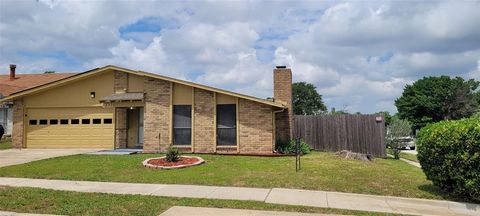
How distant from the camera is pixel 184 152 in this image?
17.1m

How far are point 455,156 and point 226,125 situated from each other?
9.89 meters

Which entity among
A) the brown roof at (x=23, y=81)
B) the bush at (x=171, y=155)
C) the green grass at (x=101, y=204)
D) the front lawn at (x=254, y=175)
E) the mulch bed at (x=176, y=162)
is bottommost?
the green grass at (x=101, y=204)

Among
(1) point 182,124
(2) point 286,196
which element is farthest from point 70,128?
(2) point 286,196

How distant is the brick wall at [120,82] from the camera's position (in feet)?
61.2

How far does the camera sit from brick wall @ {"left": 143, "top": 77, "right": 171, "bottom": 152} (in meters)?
17.4

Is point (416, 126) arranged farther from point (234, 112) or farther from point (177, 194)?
point (177, 194)

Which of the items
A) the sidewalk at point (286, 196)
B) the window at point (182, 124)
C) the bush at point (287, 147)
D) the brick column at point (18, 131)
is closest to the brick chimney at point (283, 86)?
the bush at point (287, 147)

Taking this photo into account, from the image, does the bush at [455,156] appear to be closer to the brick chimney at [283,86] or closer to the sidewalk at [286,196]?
the sidewalk at [286,196]

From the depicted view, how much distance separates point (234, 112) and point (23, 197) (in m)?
9.95

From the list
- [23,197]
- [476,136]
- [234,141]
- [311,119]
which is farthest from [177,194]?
[311,119]

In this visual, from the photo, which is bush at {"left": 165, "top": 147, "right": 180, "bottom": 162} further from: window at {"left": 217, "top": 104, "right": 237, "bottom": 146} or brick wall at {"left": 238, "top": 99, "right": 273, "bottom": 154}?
brick wall at {"left": 238, "top": 99, "right": 273, "bottom": 154}

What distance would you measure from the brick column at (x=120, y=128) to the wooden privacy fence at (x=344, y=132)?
339 inches

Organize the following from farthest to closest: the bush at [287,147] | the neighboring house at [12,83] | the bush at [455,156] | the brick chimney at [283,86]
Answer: the neighboring house at [12,83], the brick chimney at [283,86], the bush at [287,147], the bush at [455,156]

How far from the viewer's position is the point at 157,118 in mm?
17453
